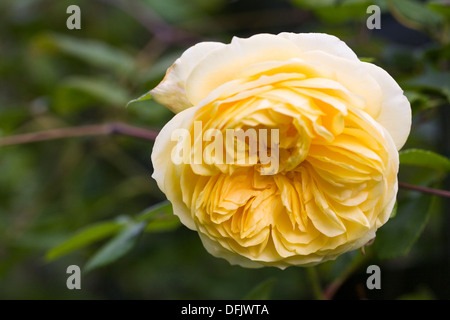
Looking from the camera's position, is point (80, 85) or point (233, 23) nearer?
point (80, 85)

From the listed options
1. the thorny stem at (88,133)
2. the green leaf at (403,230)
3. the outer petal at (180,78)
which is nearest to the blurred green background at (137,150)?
the green leaf at (403,230)

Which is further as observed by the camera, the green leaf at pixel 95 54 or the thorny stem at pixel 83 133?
the green leaf at pixel 95 54

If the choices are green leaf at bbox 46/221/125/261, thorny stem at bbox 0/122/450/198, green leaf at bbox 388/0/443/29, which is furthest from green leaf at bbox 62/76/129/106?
green leaf at bbox 388/0/443/29

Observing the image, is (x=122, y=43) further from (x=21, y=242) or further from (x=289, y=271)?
(x=289, y=271)

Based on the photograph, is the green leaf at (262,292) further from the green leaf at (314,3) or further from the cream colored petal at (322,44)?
the green leaf at (314,3)

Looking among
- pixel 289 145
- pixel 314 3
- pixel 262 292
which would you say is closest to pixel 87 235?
pixel 262 292

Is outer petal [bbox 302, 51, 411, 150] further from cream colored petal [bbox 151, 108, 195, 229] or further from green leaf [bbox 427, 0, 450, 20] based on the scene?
green leaf [bbox 427, 0, 450, 20]
